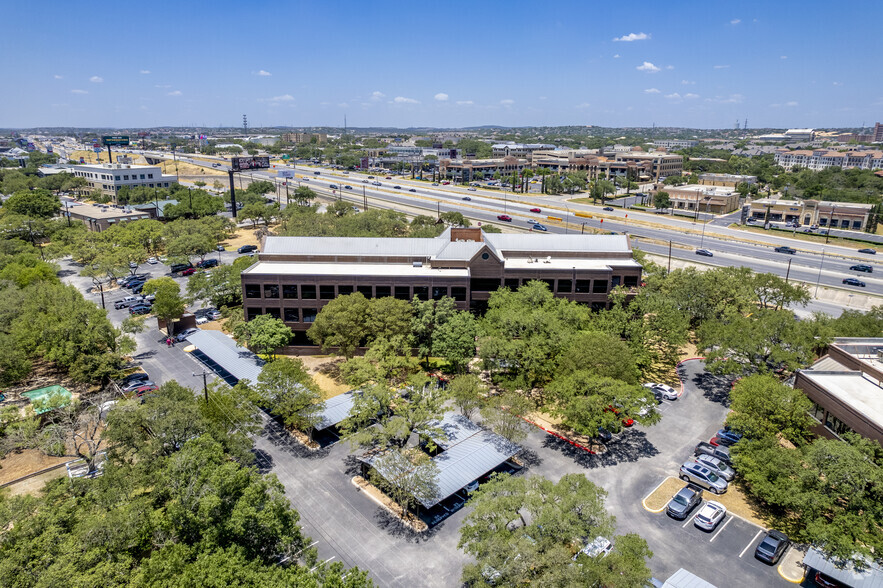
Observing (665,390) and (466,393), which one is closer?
(466,393)

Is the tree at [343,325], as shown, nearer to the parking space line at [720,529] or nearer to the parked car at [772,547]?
the parking space line at [720,529]

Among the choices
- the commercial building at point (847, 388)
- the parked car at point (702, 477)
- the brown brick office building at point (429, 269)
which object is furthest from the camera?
the brown brick office building at point (429, 269)

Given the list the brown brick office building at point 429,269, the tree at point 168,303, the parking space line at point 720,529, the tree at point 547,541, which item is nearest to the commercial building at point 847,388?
the parking space line at point 720,529

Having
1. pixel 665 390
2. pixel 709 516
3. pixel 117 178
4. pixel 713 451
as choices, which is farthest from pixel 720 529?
pixel 117 178

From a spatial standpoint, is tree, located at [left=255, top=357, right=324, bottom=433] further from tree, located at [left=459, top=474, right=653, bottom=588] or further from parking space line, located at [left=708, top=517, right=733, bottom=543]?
parking space line, located at [left=708, top=517, right=733, bottom=543]

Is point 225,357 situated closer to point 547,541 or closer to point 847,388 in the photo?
point 547,541

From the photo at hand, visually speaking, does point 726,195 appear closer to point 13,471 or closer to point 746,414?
point 746,414
